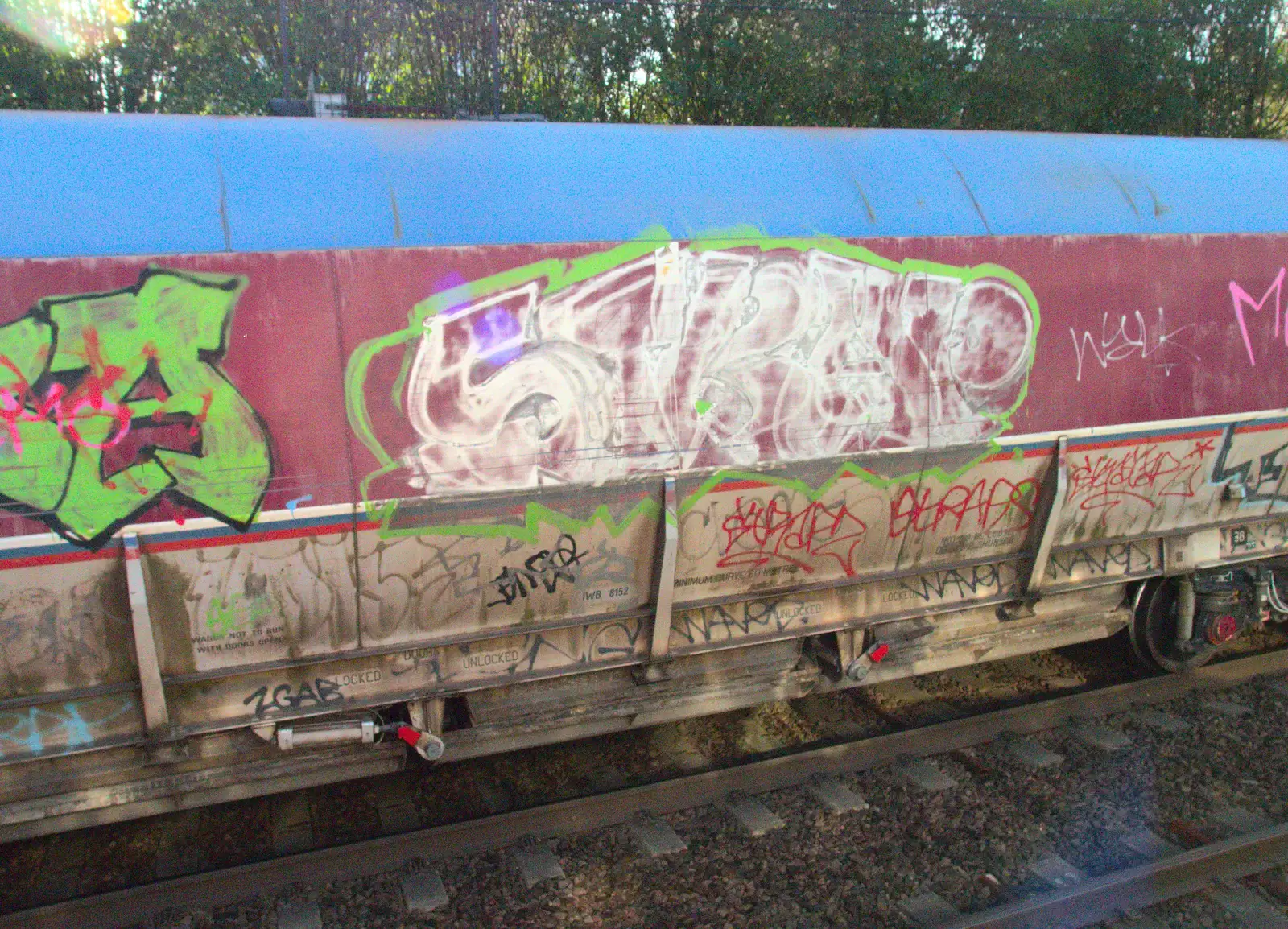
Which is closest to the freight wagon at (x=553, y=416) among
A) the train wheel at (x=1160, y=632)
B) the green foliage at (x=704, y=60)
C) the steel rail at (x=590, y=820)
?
the steel rail at (x=590, y=820)

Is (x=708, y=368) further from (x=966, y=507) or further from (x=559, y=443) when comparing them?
(x=966, y=507)

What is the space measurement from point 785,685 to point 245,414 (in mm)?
3109

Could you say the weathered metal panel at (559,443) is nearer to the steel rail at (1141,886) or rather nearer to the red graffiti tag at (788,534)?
the red graffiti tag at (788,534)

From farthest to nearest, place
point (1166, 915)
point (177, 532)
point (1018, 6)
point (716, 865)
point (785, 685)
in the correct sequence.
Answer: point (1018, 6) → point (785, 685) → point (716, 865) → point (1166, 915) → point (177, 532)

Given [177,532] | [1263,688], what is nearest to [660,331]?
[177,532]

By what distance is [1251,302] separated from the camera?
546cm

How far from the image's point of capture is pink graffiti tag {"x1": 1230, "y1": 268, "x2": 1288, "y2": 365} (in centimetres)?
541

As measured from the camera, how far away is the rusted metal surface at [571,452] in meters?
3.62

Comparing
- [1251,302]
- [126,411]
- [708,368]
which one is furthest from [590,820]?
[1251,302]

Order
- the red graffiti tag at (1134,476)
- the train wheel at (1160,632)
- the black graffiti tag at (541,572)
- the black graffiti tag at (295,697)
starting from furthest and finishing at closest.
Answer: the train wheel at (1160,632) < the red graffiti tag at (1134,476) < the black graffiti tag at (541,572) < the black graffiti tag at (295,697)

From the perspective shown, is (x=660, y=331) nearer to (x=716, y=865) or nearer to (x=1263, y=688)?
(x=716, y=865)

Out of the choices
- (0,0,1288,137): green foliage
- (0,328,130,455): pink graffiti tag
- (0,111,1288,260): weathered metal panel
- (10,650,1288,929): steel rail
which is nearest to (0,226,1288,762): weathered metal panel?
(0,328,130,455): pink graffiti tag

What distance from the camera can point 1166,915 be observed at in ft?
14.0

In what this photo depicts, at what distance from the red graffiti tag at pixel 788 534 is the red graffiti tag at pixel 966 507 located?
24 centimetres
